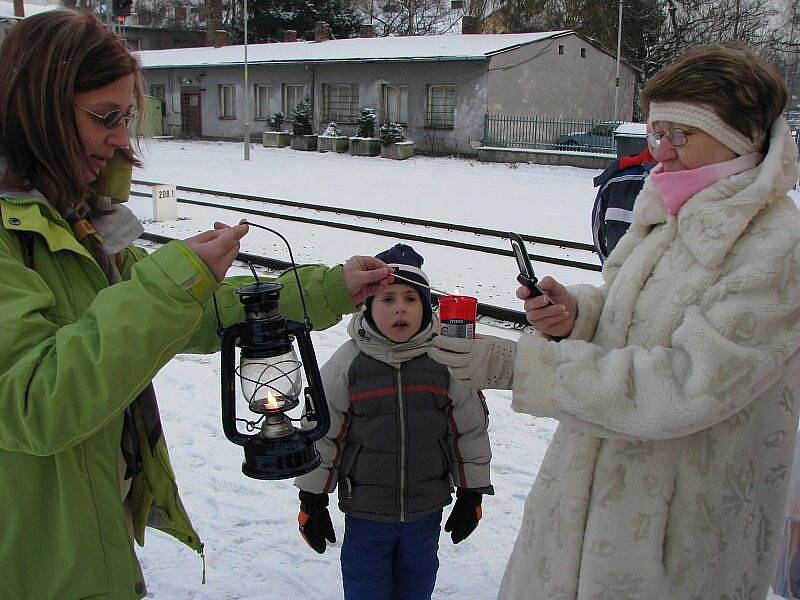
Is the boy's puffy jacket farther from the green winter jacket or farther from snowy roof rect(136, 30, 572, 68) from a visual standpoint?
snowy roof rect(136, 30, 572, 68)

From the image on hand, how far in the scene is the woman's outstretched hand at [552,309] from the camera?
2334mm

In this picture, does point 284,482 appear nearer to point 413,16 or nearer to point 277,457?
point 277,457

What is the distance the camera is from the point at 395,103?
31.5 metres

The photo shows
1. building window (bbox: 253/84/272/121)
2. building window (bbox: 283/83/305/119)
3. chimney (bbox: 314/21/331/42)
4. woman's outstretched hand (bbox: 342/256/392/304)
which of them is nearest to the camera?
woman's outstretched hand (bbox: 342/256/392/304)

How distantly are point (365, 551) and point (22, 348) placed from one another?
73.6 inches

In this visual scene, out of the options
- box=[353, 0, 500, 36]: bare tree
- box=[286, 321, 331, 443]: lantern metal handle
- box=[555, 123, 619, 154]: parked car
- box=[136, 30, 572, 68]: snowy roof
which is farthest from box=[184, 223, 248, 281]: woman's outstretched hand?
box=[353, 0, 500, 36]: bare tree

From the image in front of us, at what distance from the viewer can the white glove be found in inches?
84.7

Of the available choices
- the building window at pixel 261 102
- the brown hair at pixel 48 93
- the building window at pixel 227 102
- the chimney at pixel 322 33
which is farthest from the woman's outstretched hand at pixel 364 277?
the chimney at pixel 322 33

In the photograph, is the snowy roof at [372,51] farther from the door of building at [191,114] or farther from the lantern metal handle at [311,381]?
the lantern metal handle at [311,381]

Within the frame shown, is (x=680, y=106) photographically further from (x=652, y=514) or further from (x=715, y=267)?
(x=652, y=514)

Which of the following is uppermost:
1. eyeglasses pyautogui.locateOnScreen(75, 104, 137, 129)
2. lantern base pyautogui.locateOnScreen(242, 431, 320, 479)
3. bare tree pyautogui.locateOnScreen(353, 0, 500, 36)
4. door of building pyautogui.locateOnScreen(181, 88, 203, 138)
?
bare tree pyautogui.locateOnScreen(353, 0, 500, 36)

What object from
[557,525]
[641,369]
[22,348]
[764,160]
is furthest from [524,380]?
[22,348]

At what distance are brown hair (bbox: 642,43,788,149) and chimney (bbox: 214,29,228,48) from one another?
43.8 metres

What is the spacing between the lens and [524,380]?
2121 mm
